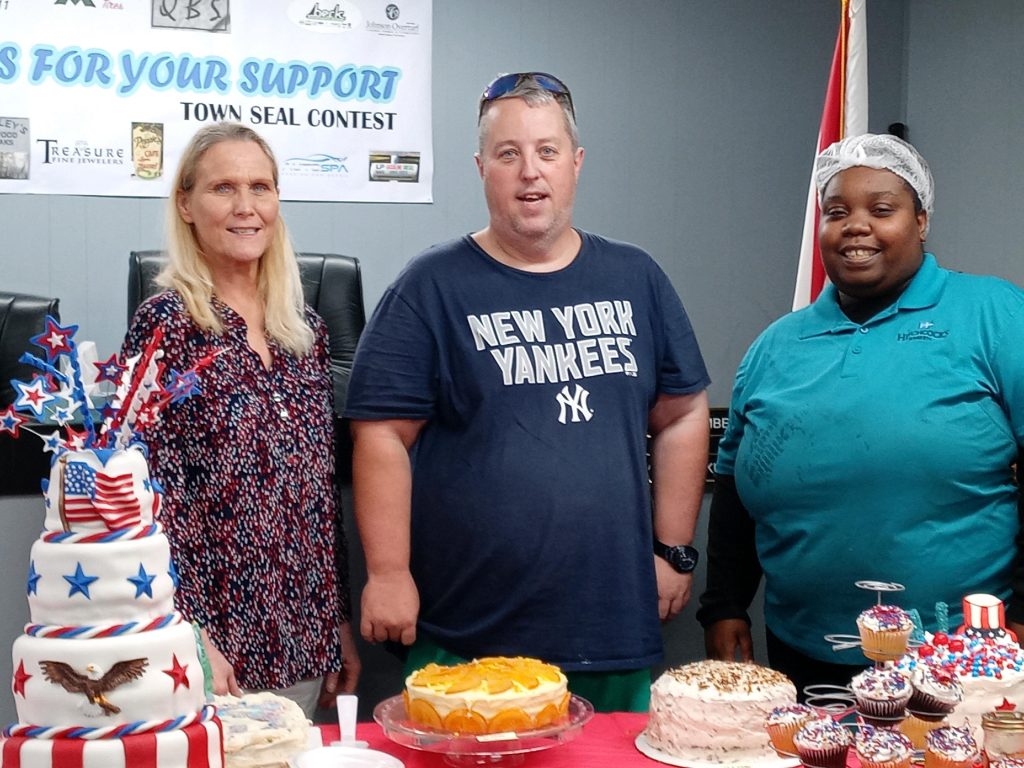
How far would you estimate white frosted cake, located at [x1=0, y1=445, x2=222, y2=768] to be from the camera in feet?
3.84

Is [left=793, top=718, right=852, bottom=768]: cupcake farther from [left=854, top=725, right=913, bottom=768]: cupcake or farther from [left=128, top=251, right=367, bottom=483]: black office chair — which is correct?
[left=128, top=251, right=367, bottom=483]: black office chair

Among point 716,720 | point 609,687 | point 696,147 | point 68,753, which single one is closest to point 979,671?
point 716,720

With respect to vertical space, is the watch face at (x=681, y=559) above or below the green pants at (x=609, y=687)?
above

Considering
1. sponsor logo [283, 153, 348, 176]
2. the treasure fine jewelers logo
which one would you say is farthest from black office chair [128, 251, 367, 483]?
the treasure fine jewelers logo

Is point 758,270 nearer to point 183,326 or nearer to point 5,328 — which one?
point 5,328

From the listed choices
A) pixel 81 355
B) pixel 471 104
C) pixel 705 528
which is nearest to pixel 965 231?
pixel 471 104

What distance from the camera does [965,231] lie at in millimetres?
4828

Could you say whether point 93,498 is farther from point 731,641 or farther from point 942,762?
point 731,641

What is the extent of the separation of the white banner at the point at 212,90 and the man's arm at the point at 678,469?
2850 millimetres

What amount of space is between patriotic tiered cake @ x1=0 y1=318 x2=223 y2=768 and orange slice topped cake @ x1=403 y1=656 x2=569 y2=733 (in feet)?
1.09

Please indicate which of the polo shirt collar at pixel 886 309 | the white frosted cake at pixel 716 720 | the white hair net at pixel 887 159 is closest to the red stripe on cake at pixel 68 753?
the white frosted cake at pixel 716 720

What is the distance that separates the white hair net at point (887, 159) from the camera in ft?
6.79

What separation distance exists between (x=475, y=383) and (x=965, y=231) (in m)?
3.51

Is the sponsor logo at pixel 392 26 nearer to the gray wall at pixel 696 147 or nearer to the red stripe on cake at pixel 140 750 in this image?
the gray wall at pixel 696 147
